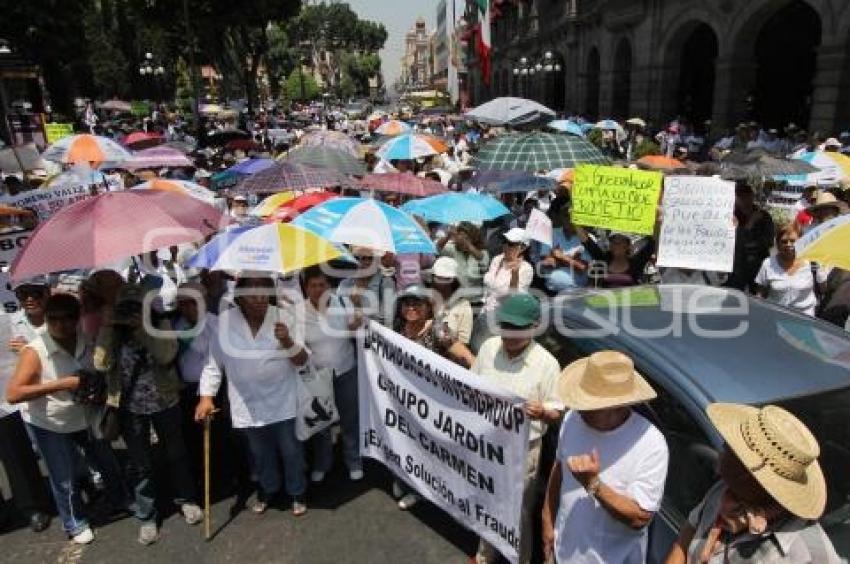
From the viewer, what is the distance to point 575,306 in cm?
404

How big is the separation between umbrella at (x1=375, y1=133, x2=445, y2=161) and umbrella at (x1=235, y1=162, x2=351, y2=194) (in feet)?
8.21

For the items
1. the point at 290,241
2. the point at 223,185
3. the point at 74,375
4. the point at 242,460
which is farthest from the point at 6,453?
the point at 223,185

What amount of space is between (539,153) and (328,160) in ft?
10.5

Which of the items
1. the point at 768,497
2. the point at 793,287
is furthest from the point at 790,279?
the point at 768,497

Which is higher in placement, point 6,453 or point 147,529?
point 6,453

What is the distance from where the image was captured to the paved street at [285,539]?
4.23m

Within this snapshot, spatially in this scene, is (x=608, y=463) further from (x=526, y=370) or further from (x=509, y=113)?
(x=509, y=113)

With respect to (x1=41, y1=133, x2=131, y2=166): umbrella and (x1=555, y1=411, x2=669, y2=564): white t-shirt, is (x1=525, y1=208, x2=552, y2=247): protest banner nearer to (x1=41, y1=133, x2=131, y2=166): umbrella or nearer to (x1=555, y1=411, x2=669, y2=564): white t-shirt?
(x1=555, y1=411, x2=669, y2=564): white t-shirt

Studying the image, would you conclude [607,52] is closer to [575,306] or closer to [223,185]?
[223,185]

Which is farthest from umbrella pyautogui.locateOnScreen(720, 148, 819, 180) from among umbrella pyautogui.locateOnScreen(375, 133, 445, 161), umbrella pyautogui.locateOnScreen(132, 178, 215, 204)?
umbrella pyautogui.locateOnScreen(132, 178, 215, 204)

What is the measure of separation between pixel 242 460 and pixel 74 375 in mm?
1516

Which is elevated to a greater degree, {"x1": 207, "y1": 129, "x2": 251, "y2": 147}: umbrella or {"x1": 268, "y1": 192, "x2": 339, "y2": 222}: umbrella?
{"x1": 207, "y1": 129, "x2": 251, "y2": 147}: umbrella

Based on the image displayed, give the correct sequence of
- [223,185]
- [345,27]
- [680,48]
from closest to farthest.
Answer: [223,185] → [680,48] → [345,27]

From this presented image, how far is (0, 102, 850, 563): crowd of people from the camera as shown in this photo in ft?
7.36
